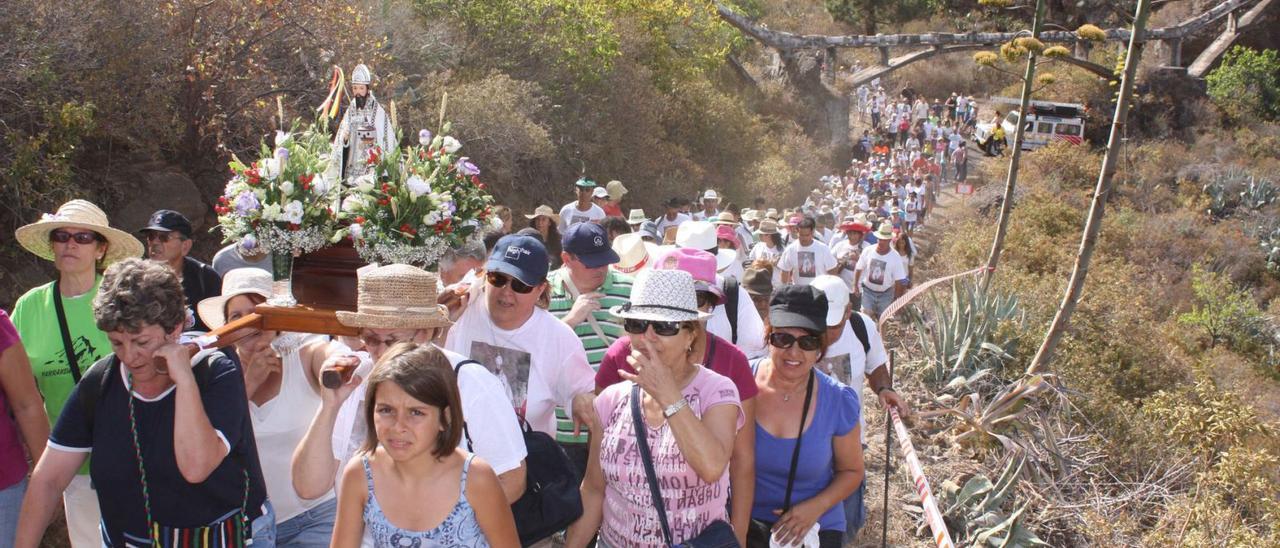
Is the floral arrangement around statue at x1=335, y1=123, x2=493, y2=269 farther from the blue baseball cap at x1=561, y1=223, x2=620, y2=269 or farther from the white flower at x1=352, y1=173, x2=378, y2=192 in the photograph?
the blue baseball cap at x1=561, y1=223, x2=620, y2=269

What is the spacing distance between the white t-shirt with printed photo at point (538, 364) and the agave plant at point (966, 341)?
237 inches

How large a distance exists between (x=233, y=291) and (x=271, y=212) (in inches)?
13.7

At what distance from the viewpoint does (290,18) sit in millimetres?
12852

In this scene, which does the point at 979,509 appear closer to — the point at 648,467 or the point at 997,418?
the point at 997,418

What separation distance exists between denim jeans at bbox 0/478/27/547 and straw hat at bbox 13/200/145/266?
3.41 feet

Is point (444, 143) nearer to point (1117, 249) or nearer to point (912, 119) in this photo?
point (1117, 249)

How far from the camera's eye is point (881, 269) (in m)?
11.3

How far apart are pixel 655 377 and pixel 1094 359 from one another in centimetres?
1021

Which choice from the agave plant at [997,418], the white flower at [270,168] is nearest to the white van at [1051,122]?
the agave plant at [997,418]

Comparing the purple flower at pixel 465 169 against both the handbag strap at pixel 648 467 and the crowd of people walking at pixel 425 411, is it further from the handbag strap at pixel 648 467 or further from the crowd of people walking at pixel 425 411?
the handbag strap at pixel 648 467

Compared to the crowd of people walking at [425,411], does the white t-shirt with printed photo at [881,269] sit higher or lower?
lower

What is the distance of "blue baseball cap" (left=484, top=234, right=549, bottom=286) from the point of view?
4105 mm

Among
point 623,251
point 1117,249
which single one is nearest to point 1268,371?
point 1117,249

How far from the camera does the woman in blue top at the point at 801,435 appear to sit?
3945 mm
